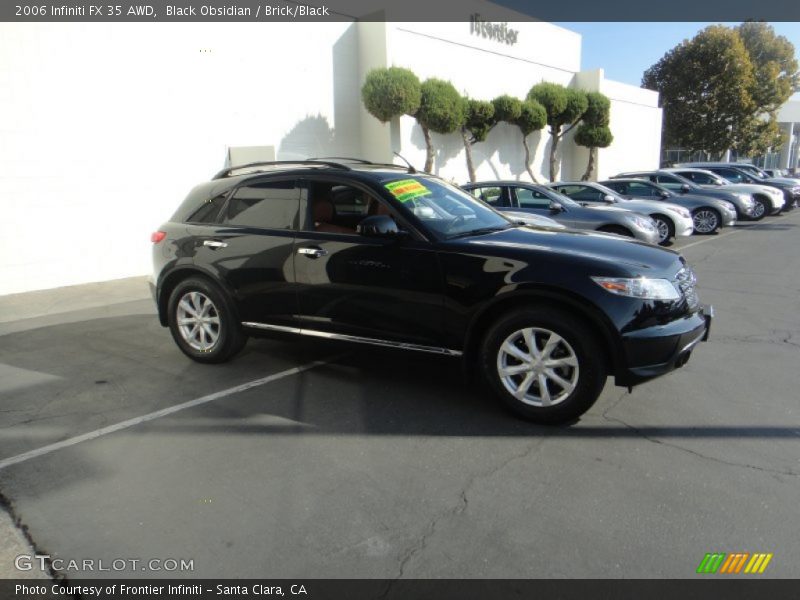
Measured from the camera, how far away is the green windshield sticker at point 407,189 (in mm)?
4762

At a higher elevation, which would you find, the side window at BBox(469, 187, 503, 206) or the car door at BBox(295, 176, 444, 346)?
the side window at BBox(469, 187, 503, 206)

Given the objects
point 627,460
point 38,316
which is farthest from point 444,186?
point 38,316

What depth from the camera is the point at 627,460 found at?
11.9 ft

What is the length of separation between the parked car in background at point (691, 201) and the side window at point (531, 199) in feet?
16.0

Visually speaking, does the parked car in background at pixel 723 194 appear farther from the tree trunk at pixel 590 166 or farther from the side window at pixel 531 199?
the tree trunk at pixel 590 166

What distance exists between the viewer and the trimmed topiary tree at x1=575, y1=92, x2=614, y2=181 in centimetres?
2555

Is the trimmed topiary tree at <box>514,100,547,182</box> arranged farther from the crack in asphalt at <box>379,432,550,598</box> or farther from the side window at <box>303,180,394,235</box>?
the crack in asphalt at <box>379,432,550,598</box>

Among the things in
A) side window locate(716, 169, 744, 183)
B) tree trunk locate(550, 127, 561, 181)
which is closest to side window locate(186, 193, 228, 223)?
side window locate(716, 169, 744, 183)

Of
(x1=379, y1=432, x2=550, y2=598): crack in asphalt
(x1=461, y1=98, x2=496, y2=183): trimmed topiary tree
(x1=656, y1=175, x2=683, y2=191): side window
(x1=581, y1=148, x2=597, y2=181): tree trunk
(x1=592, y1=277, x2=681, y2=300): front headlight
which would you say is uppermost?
(x1=461, y1=98, x2=496, y2=183): trimmed topiary tree

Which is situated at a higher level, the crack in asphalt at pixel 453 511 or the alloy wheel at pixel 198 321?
the alloy wheel at pixel 198 321

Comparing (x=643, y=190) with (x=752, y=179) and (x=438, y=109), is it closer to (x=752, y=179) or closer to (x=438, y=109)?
(x=438, y=109)

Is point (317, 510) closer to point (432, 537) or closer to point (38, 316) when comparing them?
point (432, 537)

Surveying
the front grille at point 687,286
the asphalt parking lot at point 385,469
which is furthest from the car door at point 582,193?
the front grille at point 687,286
